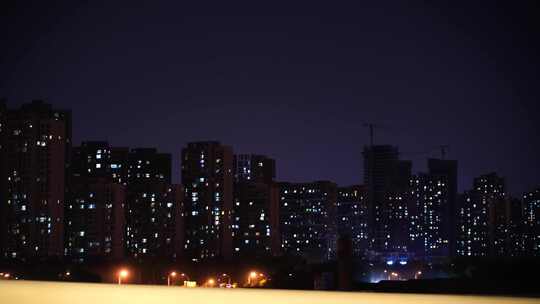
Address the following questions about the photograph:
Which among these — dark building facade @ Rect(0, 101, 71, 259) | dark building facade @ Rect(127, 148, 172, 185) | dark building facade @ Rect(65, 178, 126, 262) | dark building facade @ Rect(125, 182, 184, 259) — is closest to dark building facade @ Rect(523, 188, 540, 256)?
dark building facade @ Rect(127, 148, 172, 185)

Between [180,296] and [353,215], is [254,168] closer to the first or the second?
[353,215]

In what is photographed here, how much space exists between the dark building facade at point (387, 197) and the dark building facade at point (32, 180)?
6844 cm

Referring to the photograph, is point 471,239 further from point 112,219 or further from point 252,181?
point 112,219

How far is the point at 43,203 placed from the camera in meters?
59.6

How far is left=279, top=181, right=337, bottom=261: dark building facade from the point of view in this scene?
355ft

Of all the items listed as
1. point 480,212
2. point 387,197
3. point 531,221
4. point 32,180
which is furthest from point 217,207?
point 387,197

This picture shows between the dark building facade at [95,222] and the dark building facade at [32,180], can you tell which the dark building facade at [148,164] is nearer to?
the dark building facade at [95,222]

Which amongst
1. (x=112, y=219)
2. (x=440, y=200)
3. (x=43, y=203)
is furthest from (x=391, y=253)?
(x=43, y=203)

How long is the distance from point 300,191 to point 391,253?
1762cm

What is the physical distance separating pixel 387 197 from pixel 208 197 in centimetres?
6464

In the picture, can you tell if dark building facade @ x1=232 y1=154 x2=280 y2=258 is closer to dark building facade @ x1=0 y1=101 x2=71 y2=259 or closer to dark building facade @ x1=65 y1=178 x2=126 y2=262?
dark building facade @ x1=65 y1=178 x2=126 y2=262

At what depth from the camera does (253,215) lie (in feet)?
305

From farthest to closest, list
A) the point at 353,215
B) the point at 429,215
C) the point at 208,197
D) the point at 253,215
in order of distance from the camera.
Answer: the point at 429,215 → the point at 353,215 → the point at 253,215 → the point at 208,197

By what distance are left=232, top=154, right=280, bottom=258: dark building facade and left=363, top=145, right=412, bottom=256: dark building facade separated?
26.1m
